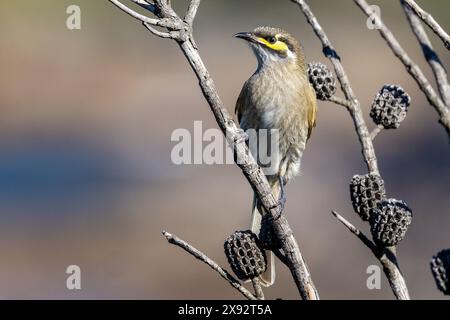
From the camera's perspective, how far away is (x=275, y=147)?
565 cm

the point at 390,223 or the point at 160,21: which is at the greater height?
the point at 160,21

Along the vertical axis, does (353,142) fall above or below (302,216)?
above

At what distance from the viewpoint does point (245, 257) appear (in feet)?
10.5

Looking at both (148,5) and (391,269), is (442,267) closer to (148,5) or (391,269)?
(391,269)

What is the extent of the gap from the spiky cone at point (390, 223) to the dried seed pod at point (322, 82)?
76 centimetres

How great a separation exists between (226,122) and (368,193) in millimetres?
574

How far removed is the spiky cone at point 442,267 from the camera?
2.59 meters

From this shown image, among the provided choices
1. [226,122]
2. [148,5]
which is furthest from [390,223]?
[148,5]

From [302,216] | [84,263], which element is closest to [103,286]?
[84,263]
